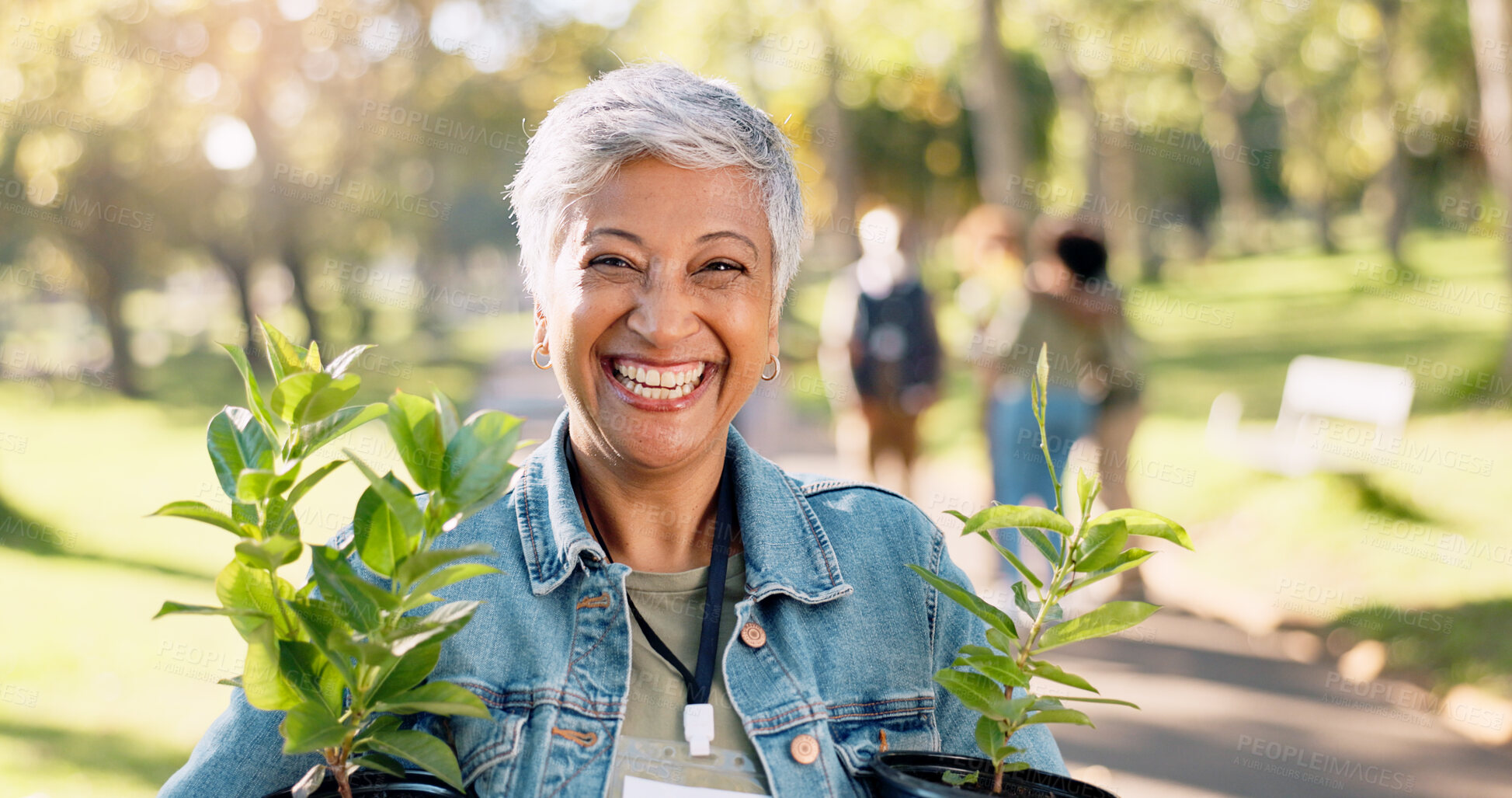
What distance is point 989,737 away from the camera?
1438 millimetres

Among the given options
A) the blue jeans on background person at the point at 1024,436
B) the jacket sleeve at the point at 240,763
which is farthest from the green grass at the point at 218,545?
the blue jeans on background person at the point at 1024,436

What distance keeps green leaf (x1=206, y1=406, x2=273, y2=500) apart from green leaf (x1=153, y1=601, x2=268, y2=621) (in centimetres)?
14

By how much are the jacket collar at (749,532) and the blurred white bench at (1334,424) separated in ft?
24.7

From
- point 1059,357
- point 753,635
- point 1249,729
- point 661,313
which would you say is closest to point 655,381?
point 661,313

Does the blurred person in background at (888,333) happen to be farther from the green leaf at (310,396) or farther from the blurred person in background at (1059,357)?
the green leaf at (310,396)

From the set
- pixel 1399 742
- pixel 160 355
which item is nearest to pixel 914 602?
pixel 1399 742

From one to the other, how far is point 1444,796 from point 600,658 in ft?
14.8

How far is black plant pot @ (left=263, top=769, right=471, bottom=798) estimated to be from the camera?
1369mm

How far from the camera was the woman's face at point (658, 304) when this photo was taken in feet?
5.84

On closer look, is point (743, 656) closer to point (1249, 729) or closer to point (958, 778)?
point (958, 778)

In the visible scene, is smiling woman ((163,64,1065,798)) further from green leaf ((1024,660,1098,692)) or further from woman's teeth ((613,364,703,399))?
green leaf ((1024,660,1098,692))

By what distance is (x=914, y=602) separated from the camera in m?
1.92

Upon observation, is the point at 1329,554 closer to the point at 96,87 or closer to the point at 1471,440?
the point at 1471,440

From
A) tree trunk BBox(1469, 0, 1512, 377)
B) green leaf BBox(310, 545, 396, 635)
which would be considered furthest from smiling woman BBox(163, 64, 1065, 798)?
tree trunk BBox(1469, 0, 1512, 377)
